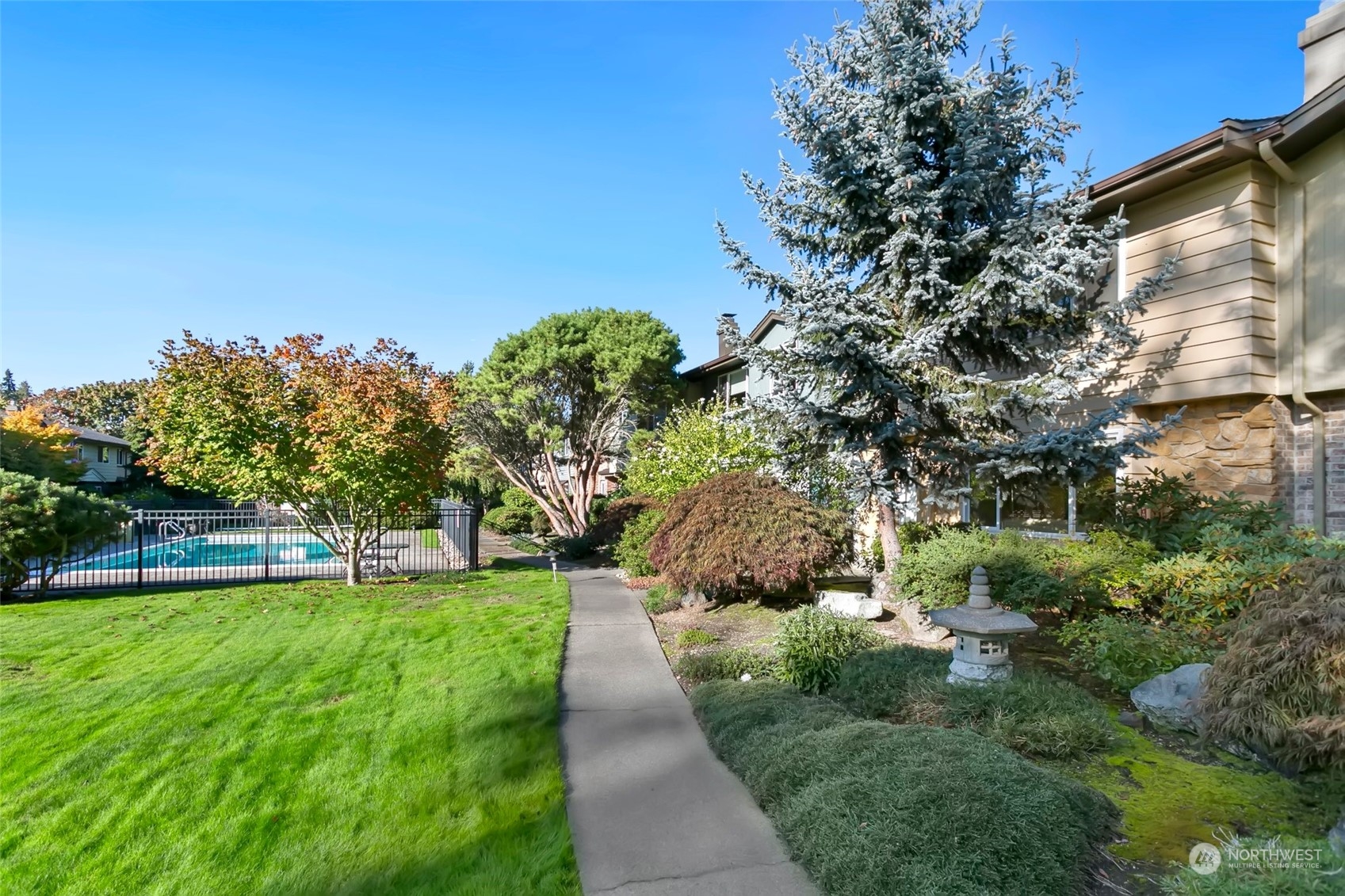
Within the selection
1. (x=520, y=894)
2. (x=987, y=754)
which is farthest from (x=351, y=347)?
(x=987, y=754)

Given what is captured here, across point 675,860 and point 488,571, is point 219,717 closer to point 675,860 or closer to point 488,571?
point 675,860

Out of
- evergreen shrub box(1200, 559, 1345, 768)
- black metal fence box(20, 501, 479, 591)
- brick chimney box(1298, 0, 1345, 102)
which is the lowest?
black metal fence box(20, 501, 479, 591)

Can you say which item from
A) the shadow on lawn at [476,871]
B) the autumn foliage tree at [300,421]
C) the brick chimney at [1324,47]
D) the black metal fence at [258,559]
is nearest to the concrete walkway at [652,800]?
the shadow on lawn at [476,871]

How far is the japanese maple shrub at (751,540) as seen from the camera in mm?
8664

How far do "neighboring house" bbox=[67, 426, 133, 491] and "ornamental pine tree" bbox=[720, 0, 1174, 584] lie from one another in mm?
42120

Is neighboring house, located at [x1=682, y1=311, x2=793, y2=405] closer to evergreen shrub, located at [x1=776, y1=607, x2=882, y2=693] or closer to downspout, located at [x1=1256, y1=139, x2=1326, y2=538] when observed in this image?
downspout, located at [x1=1256, y1=139, x2=1326, y2=538]

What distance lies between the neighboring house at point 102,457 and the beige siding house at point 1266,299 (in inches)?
1809

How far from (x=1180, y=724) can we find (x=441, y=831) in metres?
5.02

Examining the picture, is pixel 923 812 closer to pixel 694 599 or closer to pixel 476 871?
pixel 476 871

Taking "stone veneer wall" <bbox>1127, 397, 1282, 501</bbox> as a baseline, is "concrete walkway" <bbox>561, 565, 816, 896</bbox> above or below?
below

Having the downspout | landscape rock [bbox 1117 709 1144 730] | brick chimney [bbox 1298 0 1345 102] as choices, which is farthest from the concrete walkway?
brick chimney [bbox 1298 0 1345 102]

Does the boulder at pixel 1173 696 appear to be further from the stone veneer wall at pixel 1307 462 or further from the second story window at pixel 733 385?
the second story window at pixel 733 385

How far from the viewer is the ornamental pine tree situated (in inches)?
291

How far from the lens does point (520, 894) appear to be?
3.11 meters
